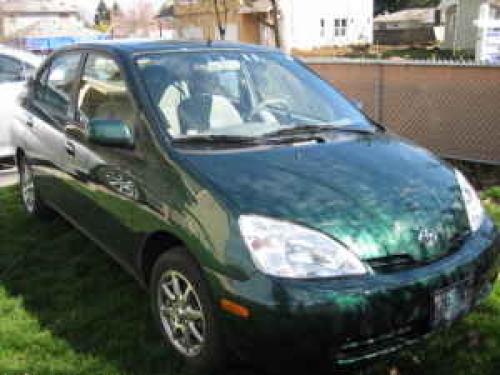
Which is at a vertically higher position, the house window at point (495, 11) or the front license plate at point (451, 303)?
the house window at point (495, 11)

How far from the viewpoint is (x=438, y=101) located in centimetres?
741

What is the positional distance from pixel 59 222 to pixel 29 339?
Answer: 7.26 feet

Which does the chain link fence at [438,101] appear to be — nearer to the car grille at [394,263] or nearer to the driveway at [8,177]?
the driveway at [8,177]

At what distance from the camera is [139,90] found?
3807 millimetres

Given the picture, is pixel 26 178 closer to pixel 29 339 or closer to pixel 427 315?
pixel 29 339

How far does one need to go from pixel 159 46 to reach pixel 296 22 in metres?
37.8

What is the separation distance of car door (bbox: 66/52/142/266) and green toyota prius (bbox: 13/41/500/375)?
1 cm

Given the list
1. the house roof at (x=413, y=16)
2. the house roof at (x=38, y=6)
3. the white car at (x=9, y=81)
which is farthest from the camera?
the house roof at (x=38, y=6)

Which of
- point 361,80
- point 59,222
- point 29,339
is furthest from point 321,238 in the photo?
point 361,80

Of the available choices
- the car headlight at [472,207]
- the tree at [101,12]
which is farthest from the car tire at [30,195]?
the tree at [101,12]

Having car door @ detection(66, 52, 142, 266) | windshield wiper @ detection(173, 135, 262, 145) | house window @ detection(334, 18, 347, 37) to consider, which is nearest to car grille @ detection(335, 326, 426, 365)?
windshield wiper @ detection(173, 135, 262, 145)

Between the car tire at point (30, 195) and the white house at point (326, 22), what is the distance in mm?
33983

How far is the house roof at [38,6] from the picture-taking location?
83.8 meters

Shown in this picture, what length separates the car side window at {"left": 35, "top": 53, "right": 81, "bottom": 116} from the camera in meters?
4.78
